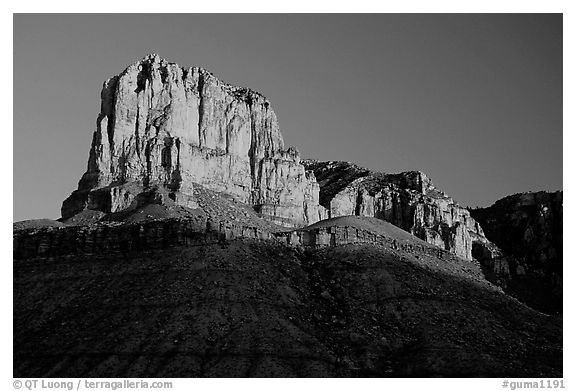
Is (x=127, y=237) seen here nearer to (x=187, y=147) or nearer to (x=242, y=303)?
(x=242, y=303)

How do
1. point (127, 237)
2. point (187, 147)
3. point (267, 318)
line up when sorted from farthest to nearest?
point (187, 147) → point (127, 237) → point (267, 318)

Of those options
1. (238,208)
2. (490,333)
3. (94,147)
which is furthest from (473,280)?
(94,147)

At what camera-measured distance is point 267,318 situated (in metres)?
97.2

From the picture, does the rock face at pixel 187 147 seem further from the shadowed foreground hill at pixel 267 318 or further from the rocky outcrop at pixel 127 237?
the shadowed foreground hill at pixel 267 318

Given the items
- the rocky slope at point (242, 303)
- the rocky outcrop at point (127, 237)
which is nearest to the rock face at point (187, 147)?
the rocky slope at point (242, 303)

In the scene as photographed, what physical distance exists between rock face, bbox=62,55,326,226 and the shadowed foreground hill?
39.1m

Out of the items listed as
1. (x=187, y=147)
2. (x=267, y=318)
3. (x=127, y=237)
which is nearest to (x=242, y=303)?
(x=267, y=318)

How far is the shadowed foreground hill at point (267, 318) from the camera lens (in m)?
91.0

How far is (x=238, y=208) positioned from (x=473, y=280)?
5260 centimetres

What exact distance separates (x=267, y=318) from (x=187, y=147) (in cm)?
6998

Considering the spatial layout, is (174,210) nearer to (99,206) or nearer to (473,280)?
(99,206)

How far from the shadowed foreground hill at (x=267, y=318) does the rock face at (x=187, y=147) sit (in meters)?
39.1
